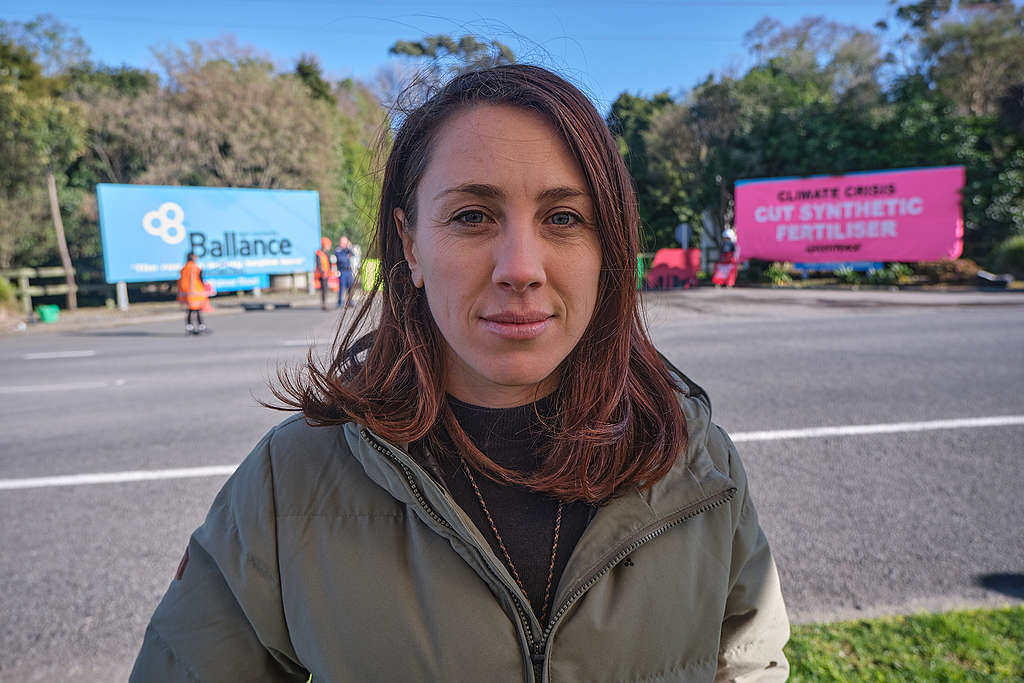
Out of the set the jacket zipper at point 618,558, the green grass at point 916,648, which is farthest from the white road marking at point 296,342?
the jacket zipper at point 618,558

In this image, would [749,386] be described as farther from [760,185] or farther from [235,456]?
[760,185]

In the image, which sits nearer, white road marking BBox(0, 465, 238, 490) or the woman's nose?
the woman's nose

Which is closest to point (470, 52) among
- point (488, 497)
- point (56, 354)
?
point (488, 497)

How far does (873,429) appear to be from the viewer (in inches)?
224

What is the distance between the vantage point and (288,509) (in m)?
1.28

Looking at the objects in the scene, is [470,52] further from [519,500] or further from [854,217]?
[854,217]

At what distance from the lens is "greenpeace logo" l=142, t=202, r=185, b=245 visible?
64.9 feet

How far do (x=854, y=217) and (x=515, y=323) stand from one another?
23827mm

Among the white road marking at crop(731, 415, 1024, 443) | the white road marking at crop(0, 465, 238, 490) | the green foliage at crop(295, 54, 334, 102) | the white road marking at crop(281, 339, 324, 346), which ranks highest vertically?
the green foliage at crop(295, 54, 334, 102)

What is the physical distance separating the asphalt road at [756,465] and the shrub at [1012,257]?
31.2ft

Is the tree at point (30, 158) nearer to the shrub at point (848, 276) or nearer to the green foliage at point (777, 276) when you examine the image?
the green foliage at point (777, 276)

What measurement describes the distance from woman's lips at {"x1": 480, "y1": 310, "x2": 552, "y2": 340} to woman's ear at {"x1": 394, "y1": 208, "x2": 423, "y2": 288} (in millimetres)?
227

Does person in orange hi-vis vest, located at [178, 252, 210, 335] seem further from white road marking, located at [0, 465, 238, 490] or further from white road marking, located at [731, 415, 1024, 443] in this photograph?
white road marking, located at [731, 415, 1024, 443]

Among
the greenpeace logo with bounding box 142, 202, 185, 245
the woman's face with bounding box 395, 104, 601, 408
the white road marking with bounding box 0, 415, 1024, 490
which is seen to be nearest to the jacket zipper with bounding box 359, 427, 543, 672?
the woman's face with bounding box 395, 104, 601, 408
